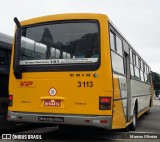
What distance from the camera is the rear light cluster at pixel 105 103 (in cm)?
870

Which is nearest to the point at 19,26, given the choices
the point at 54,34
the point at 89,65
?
the point at 54,34

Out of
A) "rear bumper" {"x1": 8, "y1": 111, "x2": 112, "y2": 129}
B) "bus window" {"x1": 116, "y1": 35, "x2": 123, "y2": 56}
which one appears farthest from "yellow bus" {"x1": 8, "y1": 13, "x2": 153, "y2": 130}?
"bus window" {"x1": 116, "y1": 35, "x2": 123, "y2": 56}

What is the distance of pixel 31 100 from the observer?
941 centimetres

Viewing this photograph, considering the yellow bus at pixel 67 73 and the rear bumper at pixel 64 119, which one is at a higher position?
the yellow bus at pixel 67 73

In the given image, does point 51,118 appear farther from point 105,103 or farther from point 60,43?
point 60,43

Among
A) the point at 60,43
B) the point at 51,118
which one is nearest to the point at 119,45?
the point at 60,43

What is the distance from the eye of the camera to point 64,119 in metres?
8.95

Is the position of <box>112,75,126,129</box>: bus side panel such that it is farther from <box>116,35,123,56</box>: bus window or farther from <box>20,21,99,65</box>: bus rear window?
<box>116,35,123,56</box>: bus window

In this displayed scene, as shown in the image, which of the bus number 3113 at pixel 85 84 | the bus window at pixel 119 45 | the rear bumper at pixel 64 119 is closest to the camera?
the rear bumper at pixel 64 119

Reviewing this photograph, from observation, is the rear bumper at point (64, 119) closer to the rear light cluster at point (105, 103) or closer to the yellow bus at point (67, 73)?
the yellow bus at point (67, 73)

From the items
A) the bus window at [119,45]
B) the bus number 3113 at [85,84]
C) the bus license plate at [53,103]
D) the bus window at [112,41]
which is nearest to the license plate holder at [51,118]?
the bus license plate at [53,103]

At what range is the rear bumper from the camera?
8.66 metres

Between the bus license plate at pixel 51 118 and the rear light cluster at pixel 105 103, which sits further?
the bus license plate at pixel 51 118

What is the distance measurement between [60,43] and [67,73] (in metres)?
0.81
